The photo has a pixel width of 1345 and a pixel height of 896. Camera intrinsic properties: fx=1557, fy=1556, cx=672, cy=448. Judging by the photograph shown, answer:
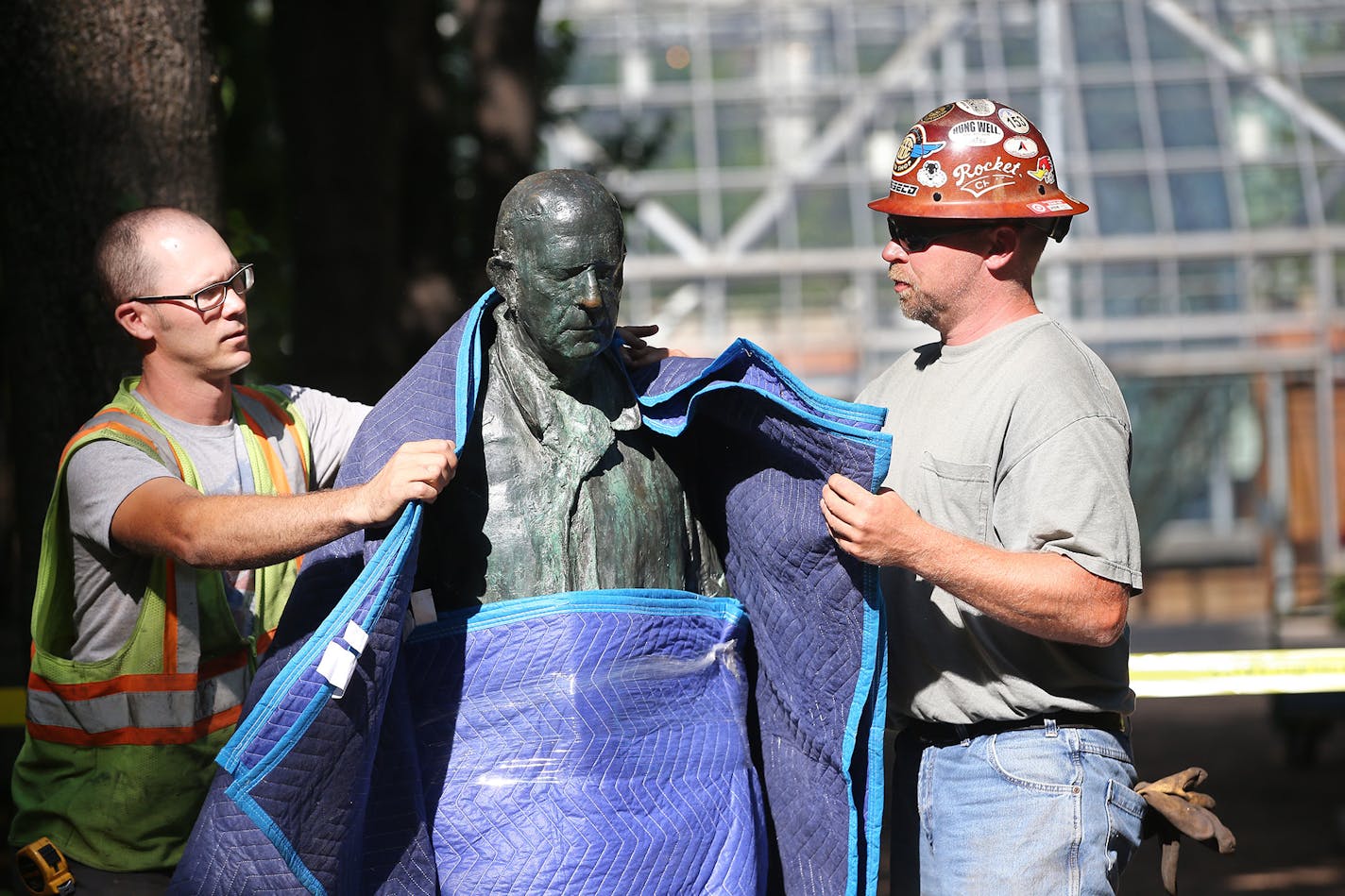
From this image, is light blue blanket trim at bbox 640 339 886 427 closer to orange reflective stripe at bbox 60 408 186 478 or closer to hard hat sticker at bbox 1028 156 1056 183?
hard hat sticker at bbox 1028 156 1056 183

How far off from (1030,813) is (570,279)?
126cm

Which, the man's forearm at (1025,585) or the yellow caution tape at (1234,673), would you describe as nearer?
the man's forearm at (1025,585)

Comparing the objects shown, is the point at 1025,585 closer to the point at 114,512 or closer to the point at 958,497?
the point at 958,497

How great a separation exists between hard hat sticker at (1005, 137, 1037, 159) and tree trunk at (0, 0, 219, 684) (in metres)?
2.08

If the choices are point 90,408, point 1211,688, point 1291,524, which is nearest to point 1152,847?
point 1211,688

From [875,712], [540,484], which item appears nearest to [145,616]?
[540,484]

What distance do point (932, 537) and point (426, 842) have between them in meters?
1.01

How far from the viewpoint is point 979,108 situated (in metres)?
3.02

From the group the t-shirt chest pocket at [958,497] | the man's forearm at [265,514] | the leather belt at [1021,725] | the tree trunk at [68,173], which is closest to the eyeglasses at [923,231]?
the t-shirt chest pocket at [958,497]

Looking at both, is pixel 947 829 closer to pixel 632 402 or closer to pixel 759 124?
pixel 632 402

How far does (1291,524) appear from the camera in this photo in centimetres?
1688

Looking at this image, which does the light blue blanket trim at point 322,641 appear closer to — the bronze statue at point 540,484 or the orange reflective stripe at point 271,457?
the bronze statue at point 540,484

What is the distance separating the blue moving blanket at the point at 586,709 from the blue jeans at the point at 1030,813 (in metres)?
0.17

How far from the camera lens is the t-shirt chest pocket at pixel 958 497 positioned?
2.88 metres
